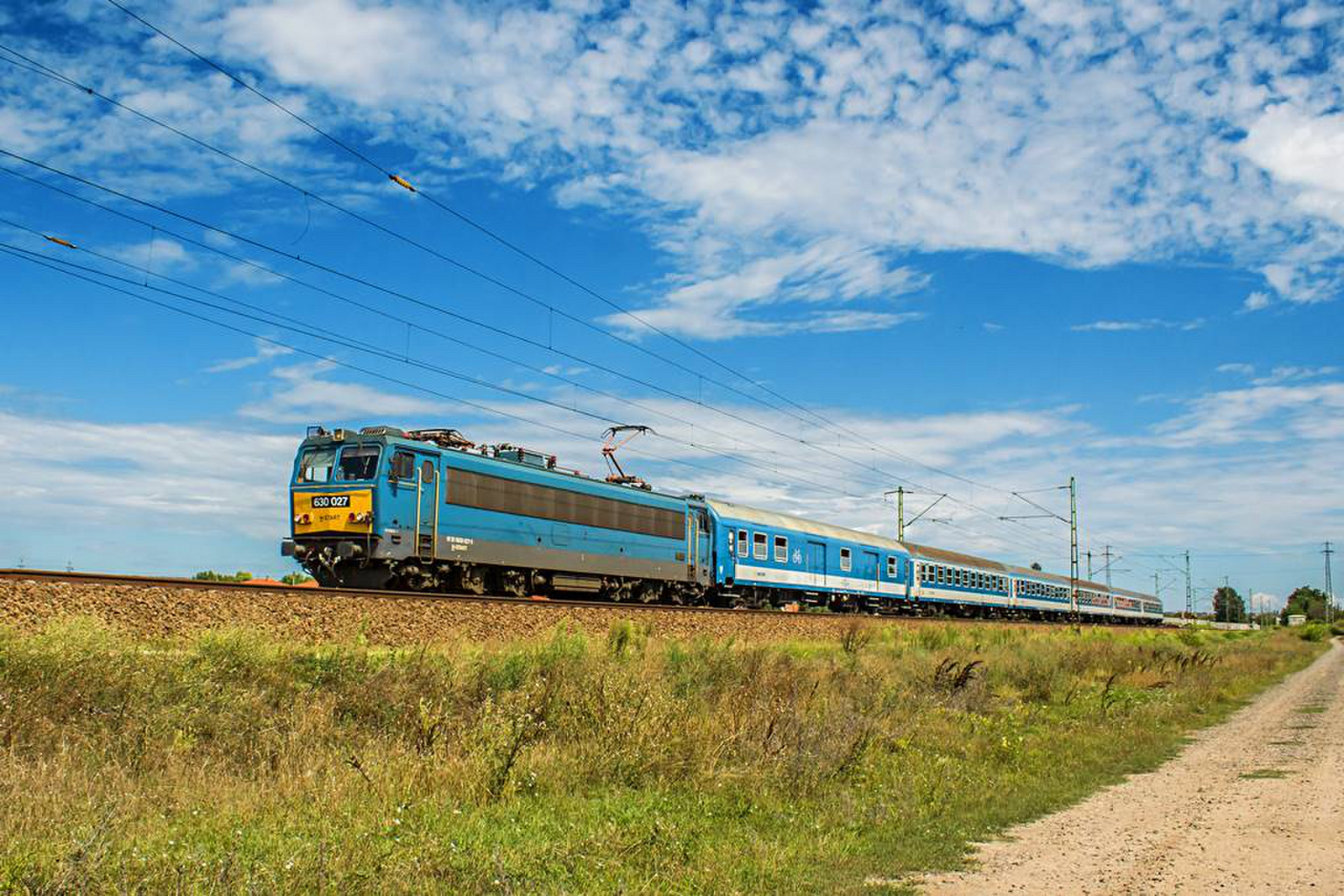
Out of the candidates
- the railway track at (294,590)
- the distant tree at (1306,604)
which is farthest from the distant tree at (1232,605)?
the railway track at (294,590)

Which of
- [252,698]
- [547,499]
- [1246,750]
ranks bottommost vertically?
[1246,750]

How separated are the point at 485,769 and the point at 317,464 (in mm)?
15088

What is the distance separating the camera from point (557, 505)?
2791 centimetres

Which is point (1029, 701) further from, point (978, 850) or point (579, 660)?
point (978, 850)

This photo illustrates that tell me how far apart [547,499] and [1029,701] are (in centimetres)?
1285

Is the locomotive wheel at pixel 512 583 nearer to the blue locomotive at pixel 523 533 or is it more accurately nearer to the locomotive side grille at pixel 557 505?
the blue locomotive at pixel 523 533

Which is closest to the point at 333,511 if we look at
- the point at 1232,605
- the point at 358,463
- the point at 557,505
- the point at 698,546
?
the point at 358,463

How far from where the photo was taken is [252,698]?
39.5 feet

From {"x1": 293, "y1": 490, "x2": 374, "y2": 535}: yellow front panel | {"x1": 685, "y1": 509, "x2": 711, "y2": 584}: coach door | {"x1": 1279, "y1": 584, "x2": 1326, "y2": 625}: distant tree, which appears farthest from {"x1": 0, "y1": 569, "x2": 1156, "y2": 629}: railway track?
{"x1": 1279, "y1": 584, "x2": 1326, "y2": 625}: distant tree

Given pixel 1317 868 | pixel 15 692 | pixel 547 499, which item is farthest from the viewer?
pixel 547 499

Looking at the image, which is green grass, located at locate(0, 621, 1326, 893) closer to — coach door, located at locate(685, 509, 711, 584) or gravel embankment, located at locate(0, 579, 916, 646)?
gravel embankment, located at locate(0, 579, 916, 646)

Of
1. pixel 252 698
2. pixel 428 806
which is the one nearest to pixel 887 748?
pixel 428 806

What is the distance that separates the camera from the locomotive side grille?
24969 millimetres

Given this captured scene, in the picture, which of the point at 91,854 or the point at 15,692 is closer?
the point at 91,854
